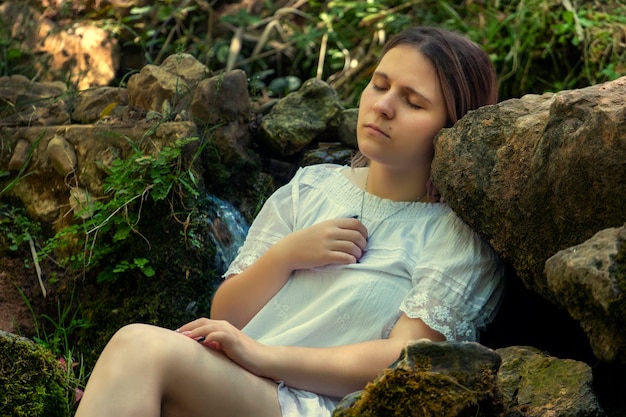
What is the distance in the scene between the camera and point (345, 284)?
2.74 m

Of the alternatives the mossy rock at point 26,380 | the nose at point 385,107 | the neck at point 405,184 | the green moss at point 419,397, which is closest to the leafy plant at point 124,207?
the mossy rock at point 26,380

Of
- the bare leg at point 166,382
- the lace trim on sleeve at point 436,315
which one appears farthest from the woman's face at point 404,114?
the bare leg at point 166,382

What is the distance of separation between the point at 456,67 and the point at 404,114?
23 centimetres

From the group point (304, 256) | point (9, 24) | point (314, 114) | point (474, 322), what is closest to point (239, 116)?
point (314, 114)

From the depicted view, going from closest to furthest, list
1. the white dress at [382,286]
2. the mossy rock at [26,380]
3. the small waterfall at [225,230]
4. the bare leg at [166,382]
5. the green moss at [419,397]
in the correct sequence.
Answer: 1. the green moss at [419,397]
2. the bare leg at [166,382]
3. the white dress at [382,286]
4. the mossy rock at [26,380]
5. the small waterfall at [225,230]

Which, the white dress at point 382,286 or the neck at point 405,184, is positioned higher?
the neck at point 405,184

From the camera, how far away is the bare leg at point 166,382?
222cm

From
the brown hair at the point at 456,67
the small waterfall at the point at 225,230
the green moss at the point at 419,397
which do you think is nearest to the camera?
the green moss at the point at 419,397

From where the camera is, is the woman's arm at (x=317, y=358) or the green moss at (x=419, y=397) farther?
the woman's arm at (x=317, y=358)

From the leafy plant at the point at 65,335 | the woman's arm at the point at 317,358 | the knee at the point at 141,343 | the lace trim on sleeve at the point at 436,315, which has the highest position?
the knee at the point at 141,343

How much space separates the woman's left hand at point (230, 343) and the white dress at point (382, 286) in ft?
0.40

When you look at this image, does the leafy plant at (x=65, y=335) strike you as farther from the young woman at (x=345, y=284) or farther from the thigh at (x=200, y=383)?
the thigh at (x=200, y=383)

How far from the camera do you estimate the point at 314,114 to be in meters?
4.04

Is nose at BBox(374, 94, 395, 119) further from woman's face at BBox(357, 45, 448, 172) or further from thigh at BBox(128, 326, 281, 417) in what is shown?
thigh at BBox(128, 326, 281, 417)
